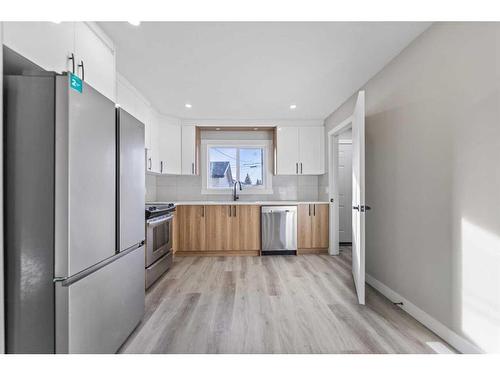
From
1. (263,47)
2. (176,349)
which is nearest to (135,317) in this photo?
(176,349)

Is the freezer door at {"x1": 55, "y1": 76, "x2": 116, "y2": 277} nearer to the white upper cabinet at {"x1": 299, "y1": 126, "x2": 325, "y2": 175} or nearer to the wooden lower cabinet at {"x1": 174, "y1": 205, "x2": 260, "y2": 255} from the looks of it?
the wooden lower cabinet at {"x1": 174, "y1": 205, "x2": 260, "y2": 255}

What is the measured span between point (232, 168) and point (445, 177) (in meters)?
3.45

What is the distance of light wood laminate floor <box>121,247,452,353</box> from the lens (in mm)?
1683

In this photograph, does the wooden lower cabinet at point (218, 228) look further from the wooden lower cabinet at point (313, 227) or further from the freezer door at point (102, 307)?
the freezer door at point (102, 307)

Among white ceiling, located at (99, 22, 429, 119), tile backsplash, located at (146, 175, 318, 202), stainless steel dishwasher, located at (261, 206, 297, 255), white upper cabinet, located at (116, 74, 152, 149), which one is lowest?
stainless steel dishwasher, located at (261, 206, 297, 255)

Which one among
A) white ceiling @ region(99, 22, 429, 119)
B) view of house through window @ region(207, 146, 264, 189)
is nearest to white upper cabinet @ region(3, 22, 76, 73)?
white ceiling @ region(99, 22, 429, 119)

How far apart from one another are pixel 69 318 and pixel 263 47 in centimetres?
226

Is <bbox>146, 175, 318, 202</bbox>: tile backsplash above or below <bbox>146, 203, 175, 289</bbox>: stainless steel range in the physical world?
above

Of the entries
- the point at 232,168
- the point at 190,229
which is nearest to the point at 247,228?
the point at 190,229

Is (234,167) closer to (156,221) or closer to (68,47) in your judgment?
(156,221)

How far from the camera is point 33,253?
112 cm

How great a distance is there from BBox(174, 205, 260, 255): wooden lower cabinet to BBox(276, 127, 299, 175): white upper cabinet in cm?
93

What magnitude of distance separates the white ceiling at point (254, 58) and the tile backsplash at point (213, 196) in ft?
5.16

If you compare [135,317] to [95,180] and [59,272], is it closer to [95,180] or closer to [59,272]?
[59,272]
